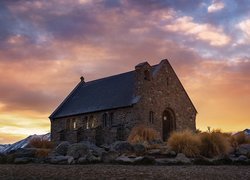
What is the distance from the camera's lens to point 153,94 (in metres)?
39.1

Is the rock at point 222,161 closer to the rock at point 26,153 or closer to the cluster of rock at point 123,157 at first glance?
the cluster of rock at point 123,157

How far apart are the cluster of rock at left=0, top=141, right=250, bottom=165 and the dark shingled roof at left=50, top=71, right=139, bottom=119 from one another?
13.9m

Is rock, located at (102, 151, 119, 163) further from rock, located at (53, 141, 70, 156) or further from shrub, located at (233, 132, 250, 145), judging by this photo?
shrub, located at (233, 132, 250, 145)

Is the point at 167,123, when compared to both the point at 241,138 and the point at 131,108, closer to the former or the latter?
the point at 131,108

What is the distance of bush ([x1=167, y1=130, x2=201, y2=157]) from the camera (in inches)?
895

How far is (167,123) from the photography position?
134 feet

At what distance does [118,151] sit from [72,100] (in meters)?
26.7

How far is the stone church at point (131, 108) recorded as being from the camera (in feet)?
125

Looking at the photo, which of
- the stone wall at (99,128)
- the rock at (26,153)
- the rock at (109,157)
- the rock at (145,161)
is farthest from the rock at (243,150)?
the stone wall at (99,128)

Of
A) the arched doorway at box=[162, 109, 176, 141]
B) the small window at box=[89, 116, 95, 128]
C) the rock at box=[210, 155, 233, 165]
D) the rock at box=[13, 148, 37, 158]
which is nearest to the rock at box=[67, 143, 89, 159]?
the rock at box=[13, 148, 37, 158]

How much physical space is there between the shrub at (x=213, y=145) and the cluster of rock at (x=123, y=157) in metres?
0.73

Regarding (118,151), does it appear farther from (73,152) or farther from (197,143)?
(197,143)

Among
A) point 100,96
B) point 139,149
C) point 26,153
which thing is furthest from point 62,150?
point 100,96

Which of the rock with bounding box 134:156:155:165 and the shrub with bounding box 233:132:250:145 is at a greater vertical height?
the shrub with bounding box 233:132:250:145
